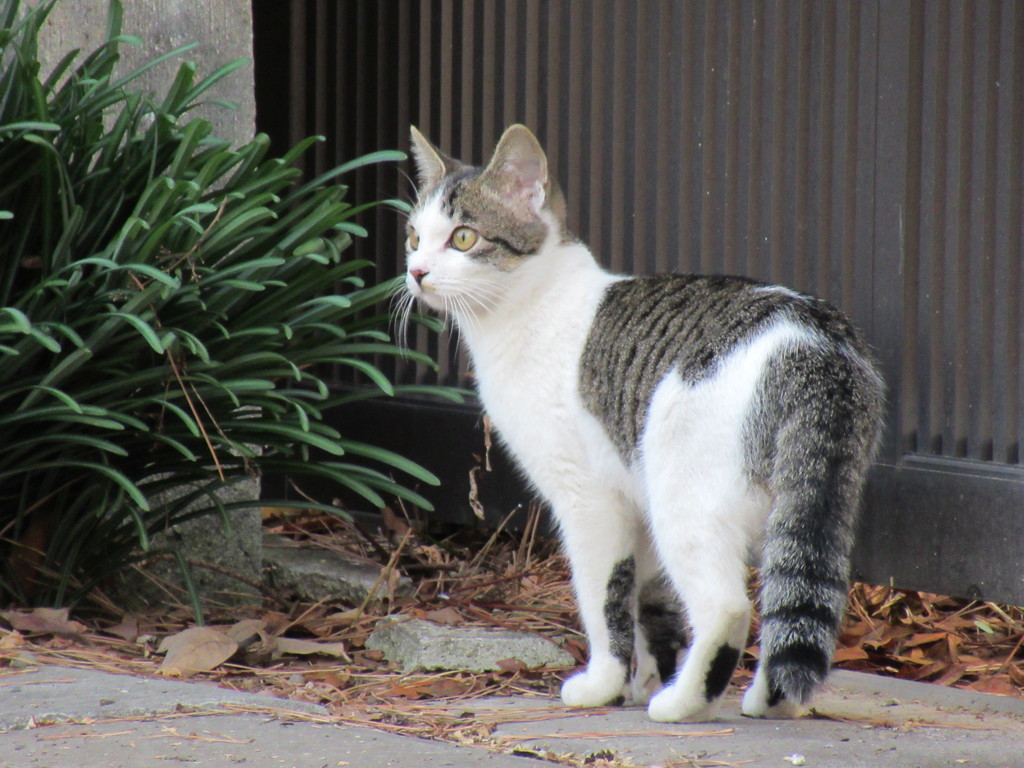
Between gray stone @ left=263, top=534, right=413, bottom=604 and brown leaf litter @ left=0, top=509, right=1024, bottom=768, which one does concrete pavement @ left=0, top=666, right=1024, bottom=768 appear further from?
gray stone @ left=263, top=534, right=413, bottom=604

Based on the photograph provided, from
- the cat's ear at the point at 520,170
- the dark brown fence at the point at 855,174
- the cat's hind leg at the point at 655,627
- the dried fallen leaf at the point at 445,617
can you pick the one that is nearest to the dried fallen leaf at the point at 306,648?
the dried fallen leaf at the point at 445,617

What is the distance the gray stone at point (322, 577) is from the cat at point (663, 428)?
882 millimetres

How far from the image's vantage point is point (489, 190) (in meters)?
3.14

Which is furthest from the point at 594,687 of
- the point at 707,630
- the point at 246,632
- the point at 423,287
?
the point at 423,287

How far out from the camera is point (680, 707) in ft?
8.38

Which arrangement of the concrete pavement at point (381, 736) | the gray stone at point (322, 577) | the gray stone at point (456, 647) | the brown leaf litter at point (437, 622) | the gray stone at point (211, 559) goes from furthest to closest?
the gray stone at point (322, 577)
the gray stone at point (211, 559)
the gray stone at point (456, 647)
the brown leaf litter at point (437, 622)
the concrete pavement at point (381, 736)

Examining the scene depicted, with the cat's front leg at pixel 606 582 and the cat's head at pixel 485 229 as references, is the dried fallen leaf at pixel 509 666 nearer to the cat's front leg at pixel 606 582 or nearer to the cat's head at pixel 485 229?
the cat's front leg at pixel 606 582

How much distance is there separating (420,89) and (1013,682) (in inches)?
105

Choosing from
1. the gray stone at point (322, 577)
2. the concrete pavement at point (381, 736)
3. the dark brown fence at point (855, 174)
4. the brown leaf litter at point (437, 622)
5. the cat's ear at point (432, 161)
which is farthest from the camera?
the gray stone at point (322, 577)

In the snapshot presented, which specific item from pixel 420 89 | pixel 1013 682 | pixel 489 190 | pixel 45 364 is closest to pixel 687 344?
pixel 489 190

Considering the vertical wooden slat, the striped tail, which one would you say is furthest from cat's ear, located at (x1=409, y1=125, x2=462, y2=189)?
the striped tail

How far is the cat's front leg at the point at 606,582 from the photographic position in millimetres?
2881

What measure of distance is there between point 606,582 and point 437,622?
0.63m

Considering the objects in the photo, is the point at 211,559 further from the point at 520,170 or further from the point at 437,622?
the point at 520,170
